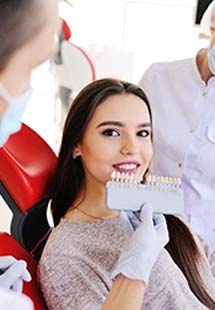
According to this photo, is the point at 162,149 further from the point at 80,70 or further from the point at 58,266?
the point at 80,70

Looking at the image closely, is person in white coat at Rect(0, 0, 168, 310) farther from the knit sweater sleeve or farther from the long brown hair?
the long brown hair

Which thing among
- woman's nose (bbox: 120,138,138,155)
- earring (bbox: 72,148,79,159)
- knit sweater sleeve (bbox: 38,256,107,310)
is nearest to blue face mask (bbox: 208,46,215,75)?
woman's nose (bbox: 120,138,138,155)

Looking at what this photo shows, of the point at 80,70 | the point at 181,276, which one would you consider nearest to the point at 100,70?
the point at 80,70

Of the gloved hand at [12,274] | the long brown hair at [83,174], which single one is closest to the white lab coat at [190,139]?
the long brown hair at [83,174]

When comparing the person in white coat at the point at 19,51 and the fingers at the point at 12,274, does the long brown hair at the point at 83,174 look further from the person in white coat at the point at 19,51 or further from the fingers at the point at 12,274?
the person in white coat at the point at 19,51

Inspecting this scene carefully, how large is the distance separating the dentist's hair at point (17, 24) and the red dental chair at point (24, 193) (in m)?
0.79

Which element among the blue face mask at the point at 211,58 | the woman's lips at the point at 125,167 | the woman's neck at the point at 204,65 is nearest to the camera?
the woman's lips at the point at 125,167

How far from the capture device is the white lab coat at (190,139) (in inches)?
72.4

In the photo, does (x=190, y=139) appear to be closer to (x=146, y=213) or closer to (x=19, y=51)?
(x=146, y=213)

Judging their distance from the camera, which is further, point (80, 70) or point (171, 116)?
point (80, 70)

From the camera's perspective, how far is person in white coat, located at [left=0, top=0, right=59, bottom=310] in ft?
2.58

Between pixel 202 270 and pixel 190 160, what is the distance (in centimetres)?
36

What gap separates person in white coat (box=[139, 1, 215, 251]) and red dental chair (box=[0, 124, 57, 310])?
0.40m

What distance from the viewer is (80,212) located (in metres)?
1.63
